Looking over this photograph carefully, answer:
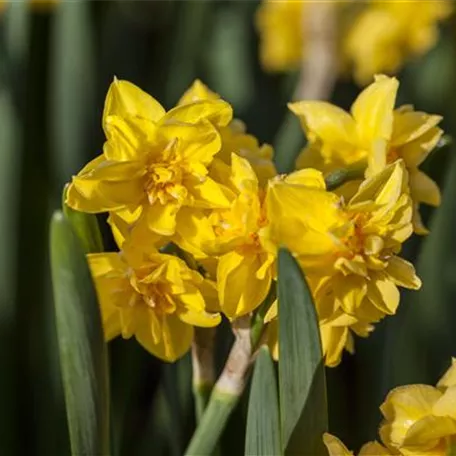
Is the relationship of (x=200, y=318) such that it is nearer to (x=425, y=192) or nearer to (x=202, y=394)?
(x=202, y=394)

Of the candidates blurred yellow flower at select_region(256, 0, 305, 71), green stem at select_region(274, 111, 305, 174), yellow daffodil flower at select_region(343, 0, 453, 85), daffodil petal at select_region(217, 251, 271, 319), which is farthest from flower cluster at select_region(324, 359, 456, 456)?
blurred yellow flower at select_region(256, 0, 305, 71)

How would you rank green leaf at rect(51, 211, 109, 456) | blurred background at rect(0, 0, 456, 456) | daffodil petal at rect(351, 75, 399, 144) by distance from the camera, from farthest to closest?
blurred background at rect(0, 0, 456, 456) < daffodil petal at rect(351, 75, 399, 144) < green leaf at rect(51, 211, 109, 456)

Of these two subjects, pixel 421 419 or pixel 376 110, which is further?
pixel 376 110

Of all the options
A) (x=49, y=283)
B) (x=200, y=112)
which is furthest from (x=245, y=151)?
(x=49, y=283)

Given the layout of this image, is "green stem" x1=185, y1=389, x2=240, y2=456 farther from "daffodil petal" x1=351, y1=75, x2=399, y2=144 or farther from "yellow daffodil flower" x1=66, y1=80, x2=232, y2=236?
"daffodil petal" x1=351, y1=75, x2=399, y2=144

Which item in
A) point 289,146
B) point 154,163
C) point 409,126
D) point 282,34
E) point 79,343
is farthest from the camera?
point 282,34
